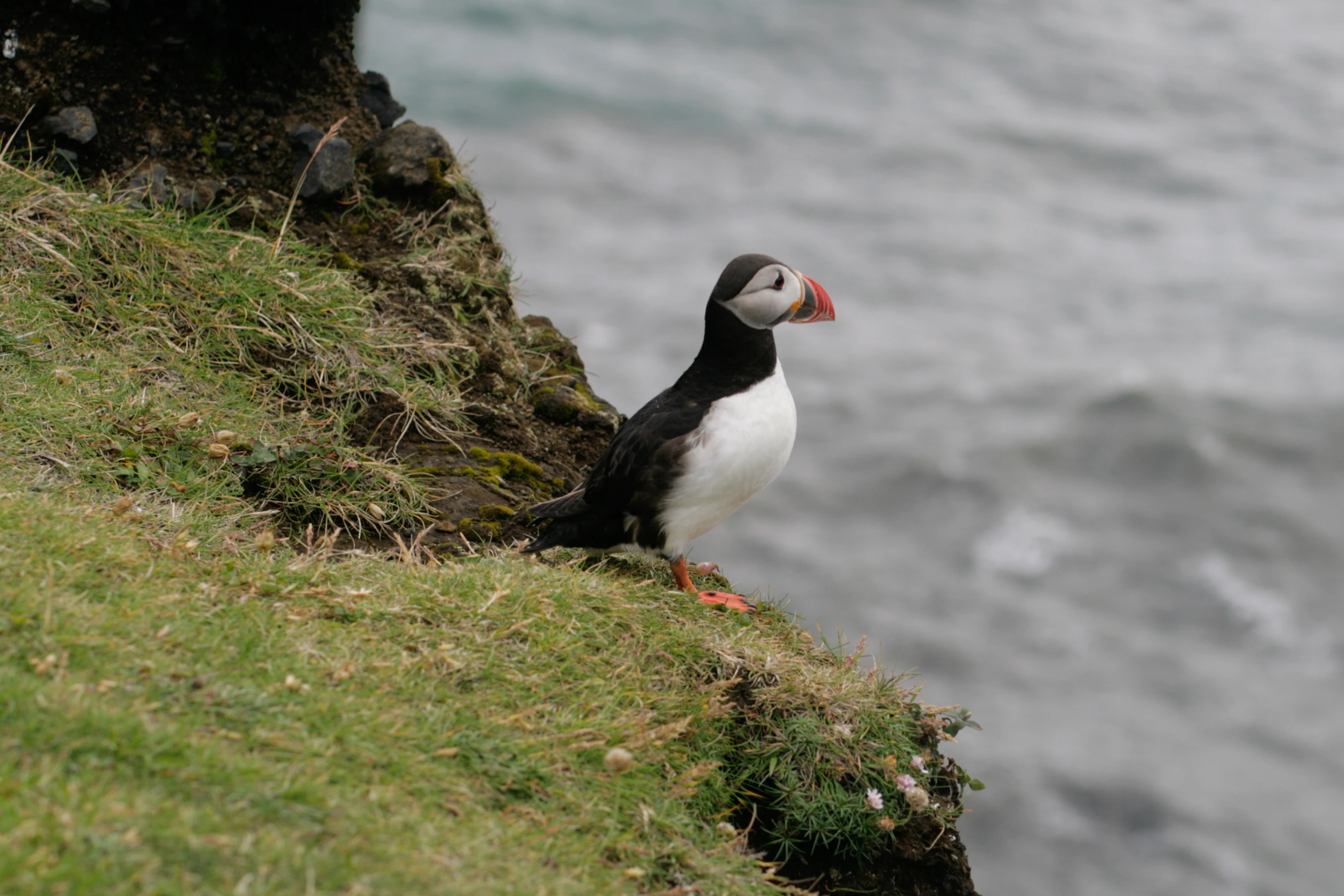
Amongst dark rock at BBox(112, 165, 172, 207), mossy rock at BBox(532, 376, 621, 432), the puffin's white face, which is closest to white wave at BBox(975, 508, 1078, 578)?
mossy rock at BBox(532, 376, 621, 432)

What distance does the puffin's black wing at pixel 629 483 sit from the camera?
174 inches

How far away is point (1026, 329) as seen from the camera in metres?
14.6

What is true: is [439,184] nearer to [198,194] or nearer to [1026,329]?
[198,194]

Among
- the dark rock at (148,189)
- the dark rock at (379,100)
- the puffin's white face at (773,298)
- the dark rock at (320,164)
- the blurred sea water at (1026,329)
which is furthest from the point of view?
the blurred sea water at (1026,329)

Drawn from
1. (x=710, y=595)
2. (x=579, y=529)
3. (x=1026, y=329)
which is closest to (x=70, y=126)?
(x=579, y=529)

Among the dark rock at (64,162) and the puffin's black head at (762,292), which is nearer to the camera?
the puffin's black head at (762,292)

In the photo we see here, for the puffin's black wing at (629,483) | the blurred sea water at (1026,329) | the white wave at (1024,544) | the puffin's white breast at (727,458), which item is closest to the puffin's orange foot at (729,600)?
the puffin's white breast at (727,458)

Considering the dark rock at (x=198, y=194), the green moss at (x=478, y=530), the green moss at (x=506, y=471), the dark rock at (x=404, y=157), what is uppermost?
the dark rock at (x=404, y=157)

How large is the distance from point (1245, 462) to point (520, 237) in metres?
8.17

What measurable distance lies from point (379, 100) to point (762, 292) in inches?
117

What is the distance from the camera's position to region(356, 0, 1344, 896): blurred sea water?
387 inches

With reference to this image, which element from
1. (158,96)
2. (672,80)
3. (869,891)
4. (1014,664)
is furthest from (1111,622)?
(672,80)

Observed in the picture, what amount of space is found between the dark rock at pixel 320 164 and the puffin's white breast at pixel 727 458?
2.57m

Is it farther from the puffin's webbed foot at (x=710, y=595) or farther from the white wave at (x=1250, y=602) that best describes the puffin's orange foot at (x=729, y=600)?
the white wave at (x=1250, y=602)
